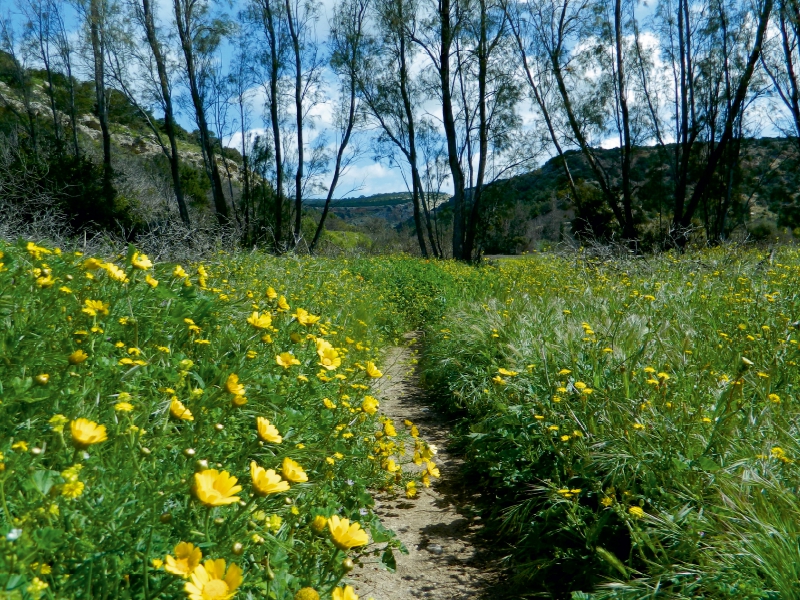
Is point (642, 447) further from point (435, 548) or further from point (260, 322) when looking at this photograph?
point (260, 322)

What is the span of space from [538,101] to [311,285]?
1366 centimetres

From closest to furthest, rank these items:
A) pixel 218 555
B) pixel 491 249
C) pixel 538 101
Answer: pixel 218 555 → pixel 538 101 → pixel 491 249

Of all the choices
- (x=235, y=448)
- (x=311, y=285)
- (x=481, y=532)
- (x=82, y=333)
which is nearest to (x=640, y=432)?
(x=481, y=532)

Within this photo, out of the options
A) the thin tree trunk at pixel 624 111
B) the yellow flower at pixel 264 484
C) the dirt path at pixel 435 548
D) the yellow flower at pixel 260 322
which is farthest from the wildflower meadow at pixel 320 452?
the thin tree trunk at pixel 624 111

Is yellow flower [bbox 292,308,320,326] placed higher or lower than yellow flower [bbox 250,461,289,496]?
higher

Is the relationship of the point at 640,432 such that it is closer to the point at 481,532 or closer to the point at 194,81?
the point at 481,532

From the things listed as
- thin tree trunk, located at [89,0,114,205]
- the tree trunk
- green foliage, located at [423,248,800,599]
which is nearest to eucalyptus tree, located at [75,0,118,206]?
thin tree trunk, located at [89,0,114,205]

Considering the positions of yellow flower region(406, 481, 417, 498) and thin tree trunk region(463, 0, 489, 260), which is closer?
yellow flower region(406, 481, 417, 498)

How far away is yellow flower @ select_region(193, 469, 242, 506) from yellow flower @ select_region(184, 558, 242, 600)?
0.41ft

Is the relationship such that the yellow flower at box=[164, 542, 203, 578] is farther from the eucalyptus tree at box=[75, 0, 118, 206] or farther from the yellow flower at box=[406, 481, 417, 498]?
the eucalyptus tree at box=[75, 0, 118, 206]

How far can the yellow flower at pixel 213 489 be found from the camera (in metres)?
1.07

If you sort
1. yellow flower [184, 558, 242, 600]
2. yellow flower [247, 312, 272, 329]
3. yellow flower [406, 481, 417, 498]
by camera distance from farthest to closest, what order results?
yellow flower [406, 481, 417, 498]
yellow flower [247, 312, 272, 329]
yellow flower [184, 558, 242, 600]

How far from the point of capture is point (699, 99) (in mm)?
20969

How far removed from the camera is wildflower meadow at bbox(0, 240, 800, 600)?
4.31 feet
